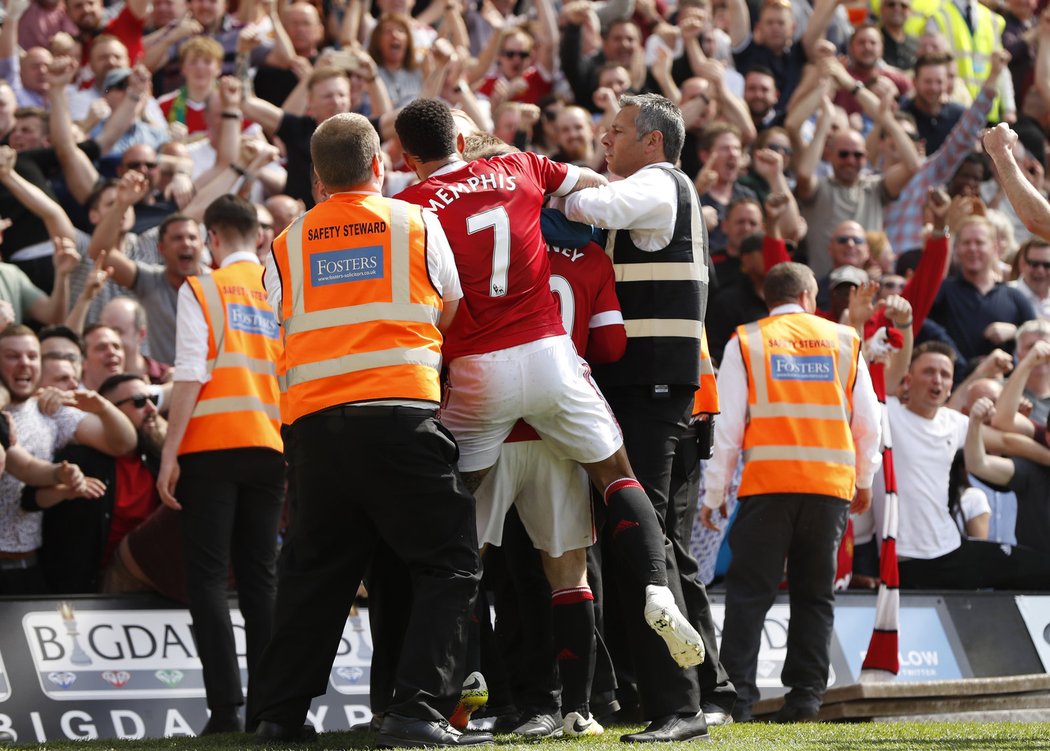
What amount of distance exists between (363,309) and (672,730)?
192 centimetres

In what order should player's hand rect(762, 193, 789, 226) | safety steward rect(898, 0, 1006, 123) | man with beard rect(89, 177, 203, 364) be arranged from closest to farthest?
man with beard rect(89, 177, 203, 364) → player's hand rect(762, 193, 789, 226) → safety steward rect(898, 0, 1006, 123)

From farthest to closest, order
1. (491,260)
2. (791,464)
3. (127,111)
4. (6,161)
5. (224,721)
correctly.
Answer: (127,111), (6,161), (791,464), (224,721), (491,260)

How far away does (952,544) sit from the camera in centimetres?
1062

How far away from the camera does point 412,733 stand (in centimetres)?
542

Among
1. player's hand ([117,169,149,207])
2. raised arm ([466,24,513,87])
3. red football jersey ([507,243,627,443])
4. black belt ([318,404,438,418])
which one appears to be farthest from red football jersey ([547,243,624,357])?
raised arm ([466,24,513,87])

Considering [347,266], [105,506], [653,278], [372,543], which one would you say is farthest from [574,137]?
[372,543]

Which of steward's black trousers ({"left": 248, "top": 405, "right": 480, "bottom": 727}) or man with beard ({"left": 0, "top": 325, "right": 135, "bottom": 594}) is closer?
steward's black trousers ({"left": 248, "top": 405, "right": 480, "bottom": 727})

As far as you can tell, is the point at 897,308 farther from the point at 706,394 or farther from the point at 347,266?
the point at 347,266

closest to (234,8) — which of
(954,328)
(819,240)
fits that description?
(819,240)

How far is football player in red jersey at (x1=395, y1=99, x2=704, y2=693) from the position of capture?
5.80 metres

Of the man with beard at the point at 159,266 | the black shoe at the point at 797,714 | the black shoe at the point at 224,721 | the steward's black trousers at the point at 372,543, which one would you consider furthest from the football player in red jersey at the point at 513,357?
the man with beard at the point at 159,266

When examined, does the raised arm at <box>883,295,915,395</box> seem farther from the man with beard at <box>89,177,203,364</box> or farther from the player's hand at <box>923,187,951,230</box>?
the man with beard at <box>89,177,203,364</box>

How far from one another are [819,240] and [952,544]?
3.84 meters

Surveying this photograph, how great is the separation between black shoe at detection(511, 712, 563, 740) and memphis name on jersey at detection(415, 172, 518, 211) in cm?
202
